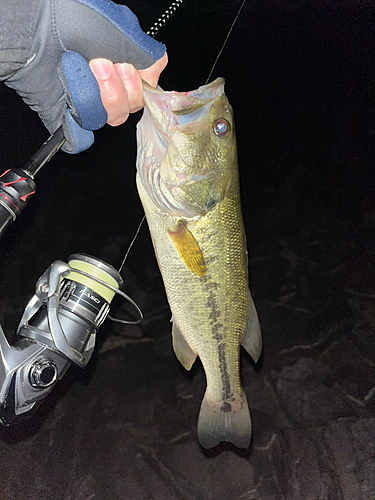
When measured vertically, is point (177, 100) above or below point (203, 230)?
above

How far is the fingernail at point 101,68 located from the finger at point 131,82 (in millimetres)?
37

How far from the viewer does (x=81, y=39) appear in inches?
31.0

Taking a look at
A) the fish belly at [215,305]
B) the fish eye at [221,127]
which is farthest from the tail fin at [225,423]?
the fish eye at [221,127]

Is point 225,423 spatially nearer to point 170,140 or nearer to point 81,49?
point 170,140

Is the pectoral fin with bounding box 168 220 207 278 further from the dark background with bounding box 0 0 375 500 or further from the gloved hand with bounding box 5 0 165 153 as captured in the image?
the dark background with bounding box 0 0 375 500

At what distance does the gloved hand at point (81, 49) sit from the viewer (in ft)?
2.53

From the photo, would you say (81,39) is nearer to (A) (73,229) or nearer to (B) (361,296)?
(A) (73,229)

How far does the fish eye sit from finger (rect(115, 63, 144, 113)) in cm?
24

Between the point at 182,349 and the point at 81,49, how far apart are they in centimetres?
105

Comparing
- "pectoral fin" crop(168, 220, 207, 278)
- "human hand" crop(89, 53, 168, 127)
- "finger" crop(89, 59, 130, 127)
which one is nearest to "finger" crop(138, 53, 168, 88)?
"human hand" crop(89, 53, 168, 127)

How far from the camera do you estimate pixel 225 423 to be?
140 centimetres

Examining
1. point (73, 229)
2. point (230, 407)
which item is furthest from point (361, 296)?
point (73, 229)

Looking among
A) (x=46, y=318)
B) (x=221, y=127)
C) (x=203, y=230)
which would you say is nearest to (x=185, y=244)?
(x=203, y=230)

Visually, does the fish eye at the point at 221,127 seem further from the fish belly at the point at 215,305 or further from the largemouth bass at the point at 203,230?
the fish belly at the point at 215,305
